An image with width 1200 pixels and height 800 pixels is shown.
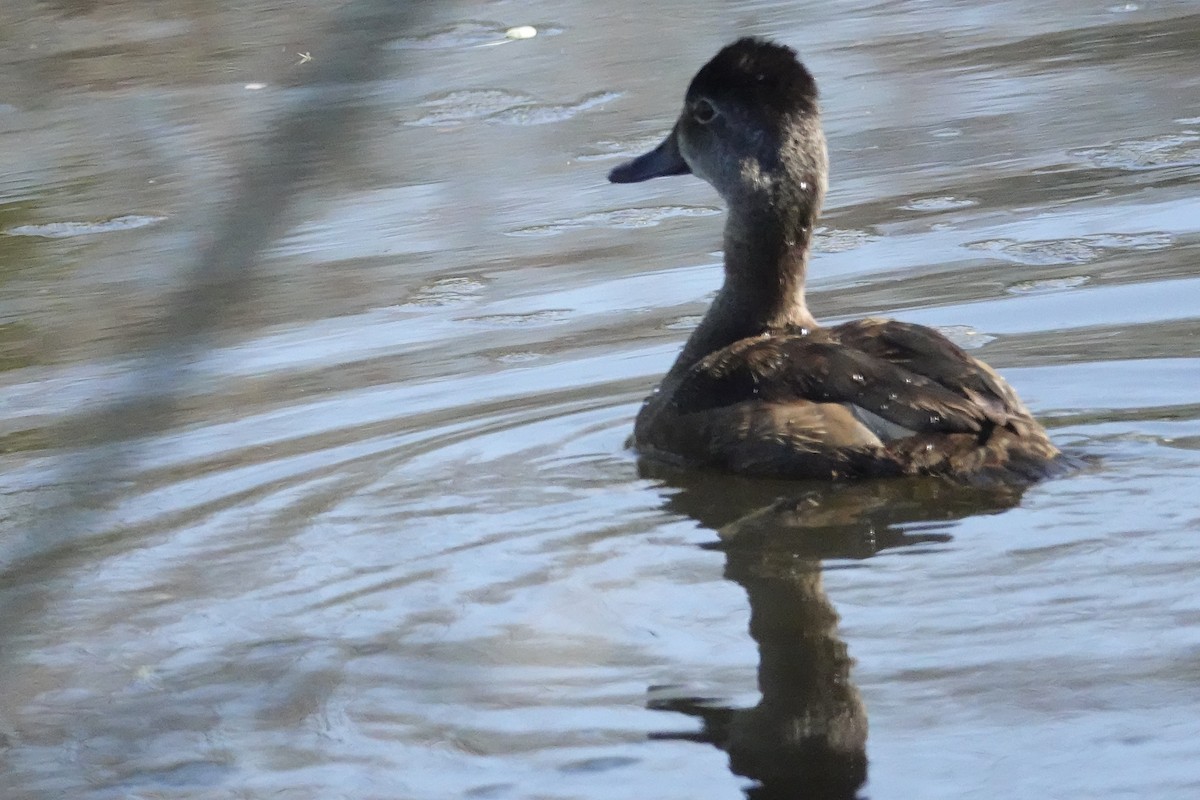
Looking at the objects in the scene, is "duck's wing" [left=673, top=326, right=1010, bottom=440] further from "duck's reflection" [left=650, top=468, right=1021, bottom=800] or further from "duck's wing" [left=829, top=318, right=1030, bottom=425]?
"duck's reflection" [left=650, top=468, right=1021, bottom=800]

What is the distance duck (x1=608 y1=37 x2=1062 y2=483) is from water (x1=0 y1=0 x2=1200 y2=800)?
154 millimetres

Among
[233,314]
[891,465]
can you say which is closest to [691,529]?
[891,465]

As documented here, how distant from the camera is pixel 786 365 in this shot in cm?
538

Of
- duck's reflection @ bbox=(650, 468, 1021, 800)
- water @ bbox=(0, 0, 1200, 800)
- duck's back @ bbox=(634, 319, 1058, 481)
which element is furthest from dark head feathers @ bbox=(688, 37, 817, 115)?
duck's reflection @ bbox=(650, 468, 1021, 800)

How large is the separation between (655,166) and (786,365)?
1.62 meters

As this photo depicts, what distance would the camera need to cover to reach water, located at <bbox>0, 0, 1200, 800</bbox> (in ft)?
11.1

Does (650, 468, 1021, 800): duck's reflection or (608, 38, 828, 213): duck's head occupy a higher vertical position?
(608, 38, 828, 213): duck's head

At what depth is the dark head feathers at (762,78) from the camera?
605 cm

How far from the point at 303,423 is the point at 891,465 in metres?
2.13

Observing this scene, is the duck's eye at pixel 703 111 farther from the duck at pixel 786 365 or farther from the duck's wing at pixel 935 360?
the duck's wing at pixel 935 360

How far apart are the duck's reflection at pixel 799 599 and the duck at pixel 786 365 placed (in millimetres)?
95

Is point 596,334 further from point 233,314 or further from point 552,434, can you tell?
point 233,314

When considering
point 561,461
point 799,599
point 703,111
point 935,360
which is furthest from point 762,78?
point 799,599

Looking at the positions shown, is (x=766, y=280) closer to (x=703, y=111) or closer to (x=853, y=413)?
(x=703, y=111)
